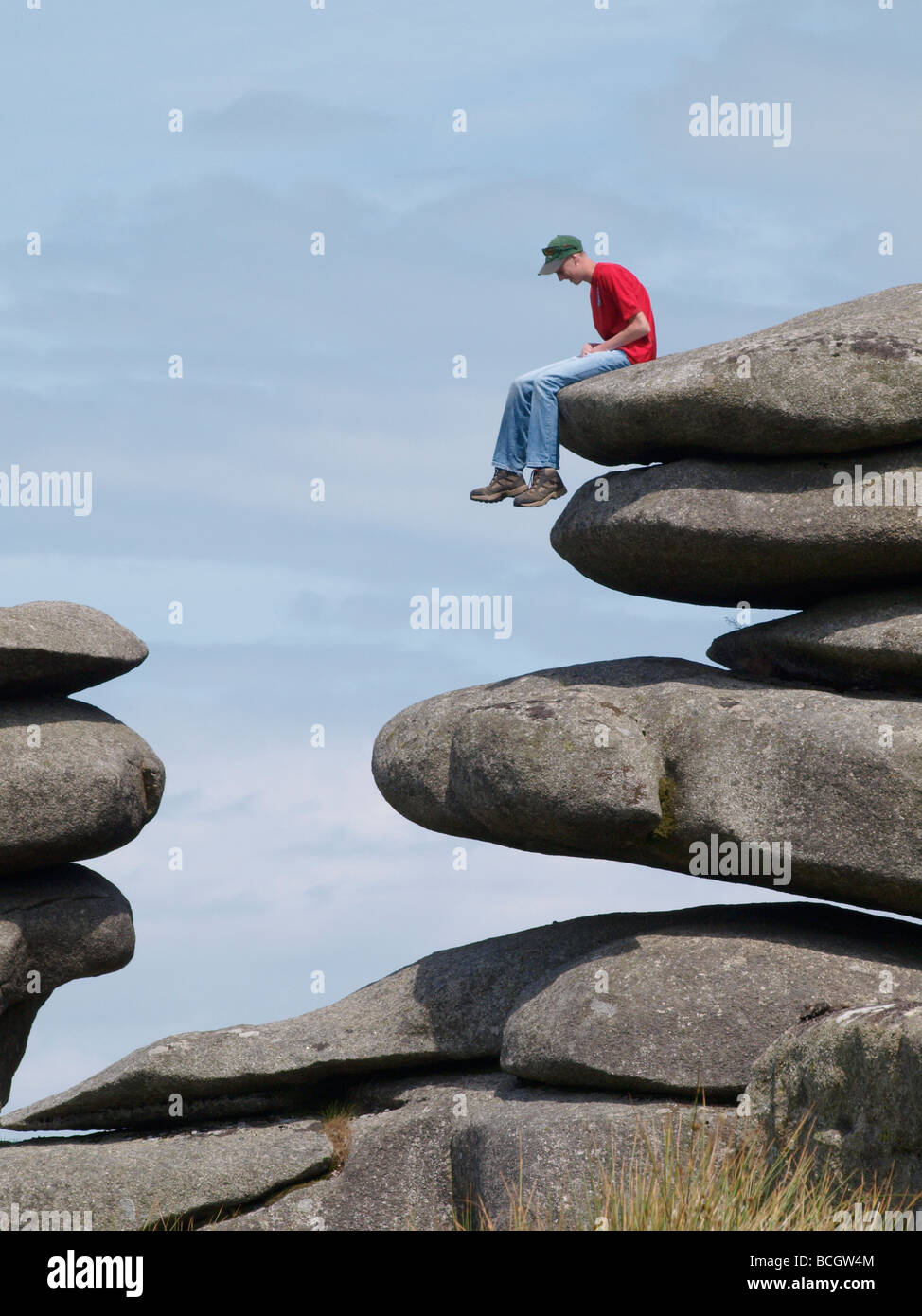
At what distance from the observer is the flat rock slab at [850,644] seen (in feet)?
49.8

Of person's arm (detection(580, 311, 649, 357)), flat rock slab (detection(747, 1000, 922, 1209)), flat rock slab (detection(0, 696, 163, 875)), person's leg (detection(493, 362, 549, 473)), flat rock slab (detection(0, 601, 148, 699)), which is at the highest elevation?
person's arm (detection(580, 311, 649, 357))

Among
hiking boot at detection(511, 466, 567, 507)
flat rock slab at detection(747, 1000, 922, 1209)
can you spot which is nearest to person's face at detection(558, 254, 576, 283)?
hiking boot at detection(511, 466, 567, 507)

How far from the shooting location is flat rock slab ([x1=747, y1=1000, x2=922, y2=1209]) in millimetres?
10938

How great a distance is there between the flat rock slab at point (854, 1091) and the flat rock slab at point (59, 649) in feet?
31.7

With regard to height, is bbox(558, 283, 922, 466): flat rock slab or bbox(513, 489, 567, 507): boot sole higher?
bbox(558, 283, 922, 466): flat rock slab

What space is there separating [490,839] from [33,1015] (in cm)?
723

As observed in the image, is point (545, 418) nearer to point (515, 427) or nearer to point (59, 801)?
point (515, 427)

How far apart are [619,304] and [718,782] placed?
580 centimetres

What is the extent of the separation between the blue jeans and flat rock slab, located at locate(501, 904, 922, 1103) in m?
5.42

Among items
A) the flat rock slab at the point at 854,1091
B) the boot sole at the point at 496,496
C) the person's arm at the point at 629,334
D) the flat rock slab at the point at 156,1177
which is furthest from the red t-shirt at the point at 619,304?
the flat rock slab at the point at 156,1177

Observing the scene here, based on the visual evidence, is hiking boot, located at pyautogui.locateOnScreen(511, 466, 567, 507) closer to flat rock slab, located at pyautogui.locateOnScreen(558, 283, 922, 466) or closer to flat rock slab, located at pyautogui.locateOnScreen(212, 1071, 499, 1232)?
flat rock slab, located at pyautogui.locateOnScreen(558, 283, 922, 466)

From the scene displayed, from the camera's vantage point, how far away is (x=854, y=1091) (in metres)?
11.5

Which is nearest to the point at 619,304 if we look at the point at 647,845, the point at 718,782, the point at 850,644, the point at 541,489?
the point at 541,489
